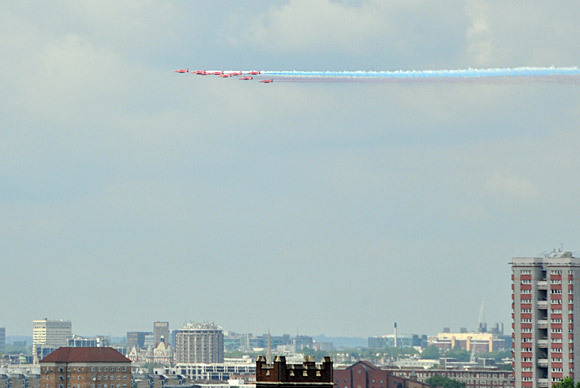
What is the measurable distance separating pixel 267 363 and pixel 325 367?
448 cm

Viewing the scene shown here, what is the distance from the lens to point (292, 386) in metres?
109

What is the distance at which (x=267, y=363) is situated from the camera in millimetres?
110625

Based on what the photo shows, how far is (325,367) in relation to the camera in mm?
109188

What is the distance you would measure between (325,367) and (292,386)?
2.81 metres

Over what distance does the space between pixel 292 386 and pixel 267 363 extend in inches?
123
